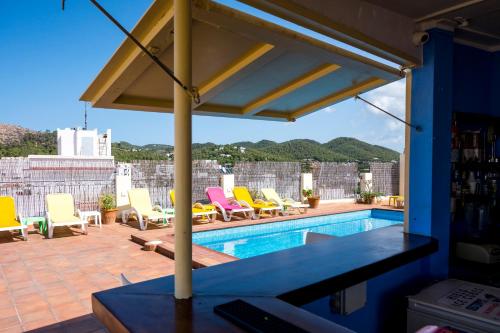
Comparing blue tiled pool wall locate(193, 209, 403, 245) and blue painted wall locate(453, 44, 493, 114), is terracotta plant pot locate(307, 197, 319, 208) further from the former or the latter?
blue painted wall locate(453, 44, 493, 114)

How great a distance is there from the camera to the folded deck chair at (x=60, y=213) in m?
8.13

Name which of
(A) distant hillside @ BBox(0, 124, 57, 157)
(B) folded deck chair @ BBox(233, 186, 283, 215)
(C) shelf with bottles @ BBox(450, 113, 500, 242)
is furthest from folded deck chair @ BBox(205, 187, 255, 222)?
(A) distant hillside @ BBox(0, 124, 57, 157)

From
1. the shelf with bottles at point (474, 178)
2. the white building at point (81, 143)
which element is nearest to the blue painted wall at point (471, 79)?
the shelf with bottles at point (474, 178)

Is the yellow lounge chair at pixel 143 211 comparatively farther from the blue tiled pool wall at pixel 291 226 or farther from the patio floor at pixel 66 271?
the blue tiled pool wall at pixel 291 226

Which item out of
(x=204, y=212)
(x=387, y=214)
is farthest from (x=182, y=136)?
(x=387, y=214)

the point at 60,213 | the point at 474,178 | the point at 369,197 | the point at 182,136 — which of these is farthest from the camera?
the point at 369,197

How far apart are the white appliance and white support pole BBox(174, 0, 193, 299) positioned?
1621mm

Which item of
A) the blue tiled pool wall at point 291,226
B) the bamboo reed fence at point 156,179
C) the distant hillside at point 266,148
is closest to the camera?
the blue tiled pool wall at point 291,226

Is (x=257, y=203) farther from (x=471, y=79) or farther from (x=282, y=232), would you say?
(x=471, y=79)

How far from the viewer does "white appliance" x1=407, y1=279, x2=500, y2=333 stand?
6.47ft

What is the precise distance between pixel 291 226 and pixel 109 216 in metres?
5.12

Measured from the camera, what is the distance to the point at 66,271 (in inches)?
215

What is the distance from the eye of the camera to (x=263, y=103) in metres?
3.11

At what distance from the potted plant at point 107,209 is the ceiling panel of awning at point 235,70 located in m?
7.60
